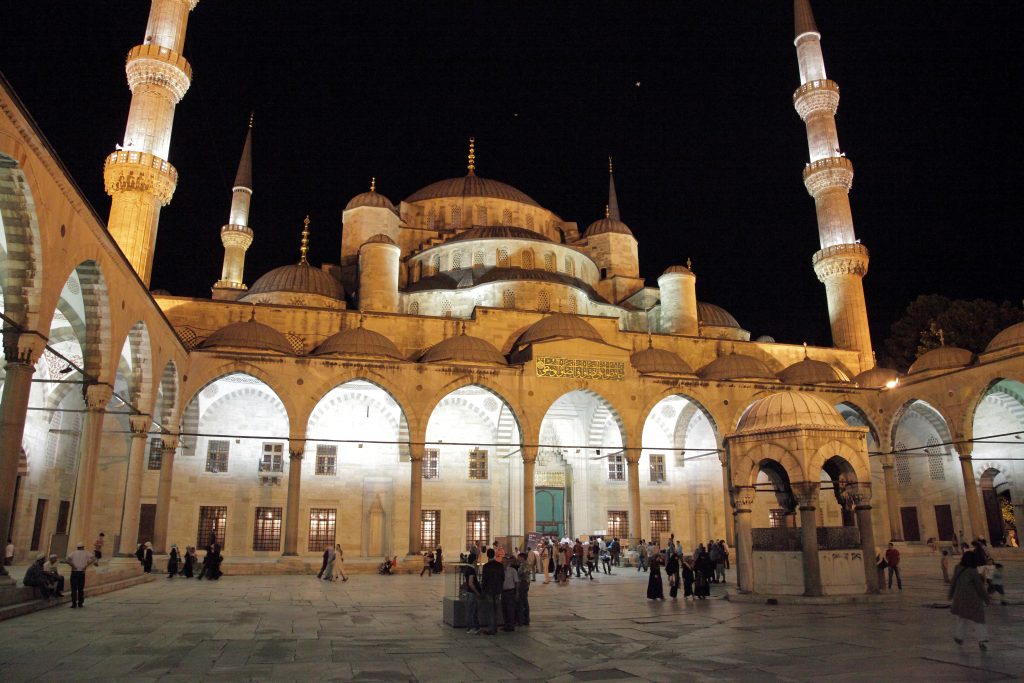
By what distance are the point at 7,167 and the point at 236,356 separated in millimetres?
10007

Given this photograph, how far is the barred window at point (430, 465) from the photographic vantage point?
20516 mm

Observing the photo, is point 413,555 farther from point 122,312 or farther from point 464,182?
point 464,182

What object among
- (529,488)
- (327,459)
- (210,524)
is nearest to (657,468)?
(529,488)

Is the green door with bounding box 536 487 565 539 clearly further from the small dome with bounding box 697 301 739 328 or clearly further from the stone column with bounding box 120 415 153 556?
the stone column with bounding box 120 415 153 556

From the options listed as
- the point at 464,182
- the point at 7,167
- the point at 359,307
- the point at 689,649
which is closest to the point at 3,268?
the point at 7,167

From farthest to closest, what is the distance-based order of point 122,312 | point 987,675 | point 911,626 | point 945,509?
1. point 945,509
2. point 122,312
3. point 911,626
4. point 987,675

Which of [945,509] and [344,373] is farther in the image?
[945,509]

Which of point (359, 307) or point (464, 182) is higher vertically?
point (464, 182)

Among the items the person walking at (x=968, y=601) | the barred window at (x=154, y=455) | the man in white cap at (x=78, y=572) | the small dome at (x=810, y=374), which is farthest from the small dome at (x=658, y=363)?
the man in white cap at (x=78, y=572)

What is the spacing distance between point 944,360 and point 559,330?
36.7 ft

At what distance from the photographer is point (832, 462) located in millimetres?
11484

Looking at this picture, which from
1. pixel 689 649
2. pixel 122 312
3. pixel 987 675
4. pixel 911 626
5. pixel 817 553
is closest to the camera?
pixel 987 675

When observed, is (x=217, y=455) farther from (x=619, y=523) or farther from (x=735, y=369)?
(x=735, y=369)

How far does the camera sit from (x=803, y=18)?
1113 inches
